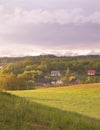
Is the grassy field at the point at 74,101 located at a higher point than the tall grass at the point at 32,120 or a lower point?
lower

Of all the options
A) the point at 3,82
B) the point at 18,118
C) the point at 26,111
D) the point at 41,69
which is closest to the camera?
the point at 18,118

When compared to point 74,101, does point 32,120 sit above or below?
above

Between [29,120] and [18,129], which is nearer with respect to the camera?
[18,129]

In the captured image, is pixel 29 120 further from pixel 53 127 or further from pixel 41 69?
pixel 41 69

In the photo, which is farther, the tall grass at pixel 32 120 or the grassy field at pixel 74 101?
the grassy field at pixel 74 101

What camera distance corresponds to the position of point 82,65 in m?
188

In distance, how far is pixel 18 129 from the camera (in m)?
8.41

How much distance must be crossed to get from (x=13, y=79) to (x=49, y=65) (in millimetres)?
94647

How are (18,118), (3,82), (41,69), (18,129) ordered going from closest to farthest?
(18,129)
(18,118)
(3,82)
(41,69)

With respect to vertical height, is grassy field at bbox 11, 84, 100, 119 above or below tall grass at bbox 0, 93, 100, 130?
below

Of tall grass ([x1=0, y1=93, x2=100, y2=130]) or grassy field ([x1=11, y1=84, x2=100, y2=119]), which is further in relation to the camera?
grassy field ([x1=11, y1=84, x2=100, y2=119])

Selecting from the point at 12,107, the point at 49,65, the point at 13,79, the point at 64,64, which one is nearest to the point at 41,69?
the point at 49,65

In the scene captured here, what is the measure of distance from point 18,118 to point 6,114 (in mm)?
379

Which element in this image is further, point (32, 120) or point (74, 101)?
point (74, 101)
